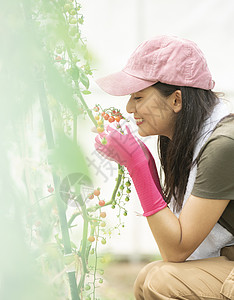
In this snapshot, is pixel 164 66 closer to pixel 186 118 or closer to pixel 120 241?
pixel 186 118

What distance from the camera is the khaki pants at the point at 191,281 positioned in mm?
1276

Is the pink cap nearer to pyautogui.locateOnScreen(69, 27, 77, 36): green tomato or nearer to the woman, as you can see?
A: the woman

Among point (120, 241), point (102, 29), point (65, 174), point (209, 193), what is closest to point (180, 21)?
point (102, 29)

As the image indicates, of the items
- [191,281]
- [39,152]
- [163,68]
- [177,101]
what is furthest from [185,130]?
[39,152]

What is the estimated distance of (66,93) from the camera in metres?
1.02

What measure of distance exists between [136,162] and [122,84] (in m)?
0.24

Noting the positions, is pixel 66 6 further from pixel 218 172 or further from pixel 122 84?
pixel 218 172

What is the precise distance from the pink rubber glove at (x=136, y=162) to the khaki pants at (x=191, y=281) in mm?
191

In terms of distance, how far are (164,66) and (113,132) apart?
24 cm

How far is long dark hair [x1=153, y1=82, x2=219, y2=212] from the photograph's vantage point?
1.33 m

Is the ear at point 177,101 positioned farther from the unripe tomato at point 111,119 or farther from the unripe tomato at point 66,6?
the unripe tomato at point 66,6

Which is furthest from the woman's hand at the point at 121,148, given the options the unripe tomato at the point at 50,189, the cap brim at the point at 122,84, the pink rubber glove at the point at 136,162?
the unripe tomato at the point at 50,189

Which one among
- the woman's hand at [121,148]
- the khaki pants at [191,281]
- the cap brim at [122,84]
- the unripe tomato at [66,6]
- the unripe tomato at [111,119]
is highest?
the unripe tomato at [66,6]

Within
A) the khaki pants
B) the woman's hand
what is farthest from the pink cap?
the khaki pants
